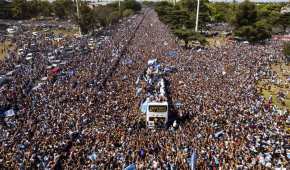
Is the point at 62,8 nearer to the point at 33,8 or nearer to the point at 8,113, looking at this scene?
the point at 33,8

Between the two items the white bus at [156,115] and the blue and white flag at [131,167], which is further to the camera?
the white bus at [156,115]

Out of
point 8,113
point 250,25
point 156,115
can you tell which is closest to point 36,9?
point 250,25

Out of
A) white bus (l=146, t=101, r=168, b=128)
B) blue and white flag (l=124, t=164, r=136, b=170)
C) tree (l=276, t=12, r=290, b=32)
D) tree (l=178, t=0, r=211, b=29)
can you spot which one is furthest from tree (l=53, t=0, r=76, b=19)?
blue and white flag (l=124, t=164, r=136, b=170)

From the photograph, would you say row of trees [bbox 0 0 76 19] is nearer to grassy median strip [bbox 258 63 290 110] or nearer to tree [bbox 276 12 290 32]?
tree [bbox 276 12 290 32]

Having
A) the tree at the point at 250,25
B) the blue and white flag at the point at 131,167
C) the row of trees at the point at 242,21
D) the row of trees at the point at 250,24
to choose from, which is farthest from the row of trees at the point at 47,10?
the blue and white flag at the point at 131,167

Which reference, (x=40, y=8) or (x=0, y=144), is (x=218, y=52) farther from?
(x=40, y=8)

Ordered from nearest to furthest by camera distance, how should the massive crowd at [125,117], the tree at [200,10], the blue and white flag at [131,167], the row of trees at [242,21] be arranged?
1. the blue and white flag at [131,167]
2. the massive crowd at [125,117]
3. the row of trees at [242,21]
4. the tree at [200,10]

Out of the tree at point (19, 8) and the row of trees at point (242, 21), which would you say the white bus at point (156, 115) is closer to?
the row of trees at point (242, 21)

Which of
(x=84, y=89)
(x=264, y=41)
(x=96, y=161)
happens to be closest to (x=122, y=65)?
(x=84, y=89)
